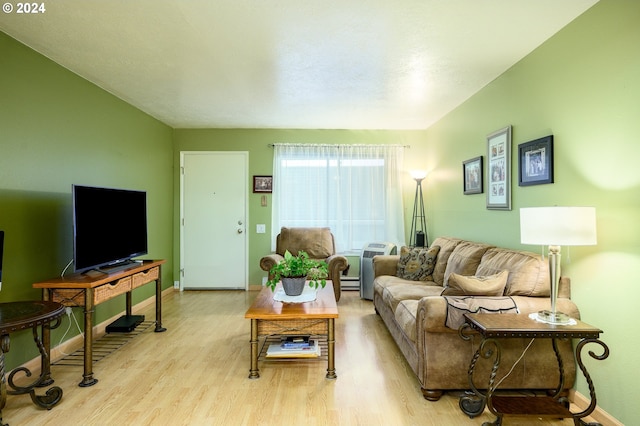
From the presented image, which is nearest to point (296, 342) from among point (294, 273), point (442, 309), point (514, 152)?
point (294, 273)

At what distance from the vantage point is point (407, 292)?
10.8 feet

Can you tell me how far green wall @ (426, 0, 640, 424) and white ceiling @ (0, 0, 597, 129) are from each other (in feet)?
0.67

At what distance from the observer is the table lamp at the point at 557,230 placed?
192 centimetres

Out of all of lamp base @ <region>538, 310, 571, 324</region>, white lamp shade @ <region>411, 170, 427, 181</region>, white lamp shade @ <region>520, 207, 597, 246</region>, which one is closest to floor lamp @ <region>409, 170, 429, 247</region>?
white lamp shade @ <region>411, 170, 427, 181</region>

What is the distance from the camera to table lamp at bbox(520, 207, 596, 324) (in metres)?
1.92

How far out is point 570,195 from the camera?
2402 mm

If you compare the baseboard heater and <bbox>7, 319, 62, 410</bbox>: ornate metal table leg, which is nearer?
<bbox>7, 319, 62, 410</bbox>: ornate metal table leg

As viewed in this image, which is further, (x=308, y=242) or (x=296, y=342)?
(x=308, y=242)

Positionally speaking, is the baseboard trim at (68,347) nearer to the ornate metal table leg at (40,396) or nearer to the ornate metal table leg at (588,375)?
the ornate metal table leg at (40,396)

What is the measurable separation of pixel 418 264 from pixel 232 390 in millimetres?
2261

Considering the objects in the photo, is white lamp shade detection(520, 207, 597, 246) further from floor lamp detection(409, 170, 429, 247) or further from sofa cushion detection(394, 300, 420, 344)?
floor lamp detection(409, 170, 429, 247)

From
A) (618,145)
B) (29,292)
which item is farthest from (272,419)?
(618,145)

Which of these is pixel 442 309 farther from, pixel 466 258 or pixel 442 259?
pixel 442 259

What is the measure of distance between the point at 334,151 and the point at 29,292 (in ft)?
12.7
